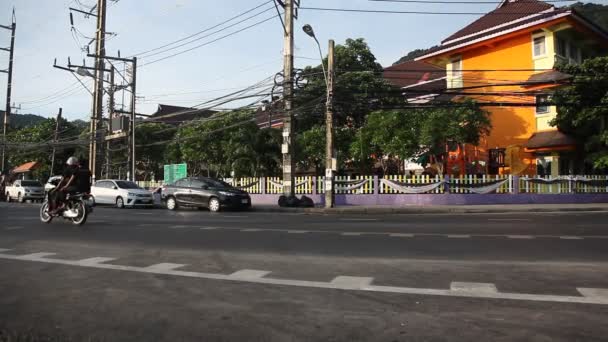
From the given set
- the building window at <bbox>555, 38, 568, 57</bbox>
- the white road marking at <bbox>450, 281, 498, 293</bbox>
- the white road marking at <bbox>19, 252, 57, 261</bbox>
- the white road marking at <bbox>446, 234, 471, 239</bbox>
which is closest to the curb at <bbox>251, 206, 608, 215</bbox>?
the white road marking at <bbox>446, 234, 471, 239</bbox>

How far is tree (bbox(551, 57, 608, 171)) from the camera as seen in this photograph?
21109 mm

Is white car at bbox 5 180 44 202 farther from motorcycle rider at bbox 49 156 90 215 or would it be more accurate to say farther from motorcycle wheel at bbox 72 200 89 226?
motorcycle wheel at bbox 72 200 89 226

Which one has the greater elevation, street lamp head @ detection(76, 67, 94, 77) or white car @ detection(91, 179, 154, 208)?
street lamp head @ detection(76, 67, 94, 77)

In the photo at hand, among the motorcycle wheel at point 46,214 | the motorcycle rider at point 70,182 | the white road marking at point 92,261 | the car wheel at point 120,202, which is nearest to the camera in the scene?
the white road marking at point 92,261

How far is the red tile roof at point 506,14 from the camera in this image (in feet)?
87.5

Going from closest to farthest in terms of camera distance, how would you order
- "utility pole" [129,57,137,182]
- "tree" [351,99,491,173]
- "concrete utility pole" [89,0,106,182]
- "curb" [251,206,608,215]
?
1. "curb" [251,206,608,215]
2. "tree" [351,99,491,173]
3. "utility pole" [129,57,137,182]
4. "concrete utility pole" [89,0,106,182]

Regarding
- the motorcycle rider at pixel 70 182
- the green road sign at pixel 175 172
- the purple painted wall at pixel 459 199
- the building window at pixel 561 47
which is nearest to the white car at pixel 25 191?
the green road sign at pixel 175 172

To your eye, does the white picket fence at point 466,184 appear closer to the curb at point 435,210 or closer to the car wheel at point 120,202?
the curb at point 435,210

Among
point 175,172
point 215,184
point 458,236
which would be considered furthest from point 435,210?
point 175,172

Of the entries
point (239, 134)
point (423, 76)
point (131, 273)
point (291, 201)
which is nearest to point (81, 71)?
point (239, 134)

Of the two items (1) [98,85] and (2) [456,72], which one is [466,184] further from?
(1) [98,85]

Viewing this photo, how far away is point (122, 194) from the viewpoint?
71.6ft

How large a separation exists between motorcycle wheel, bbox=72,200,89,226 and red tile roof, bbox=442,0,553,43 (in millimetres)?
23980

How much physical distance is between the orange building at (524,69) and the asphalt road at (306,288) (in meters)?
16.8
